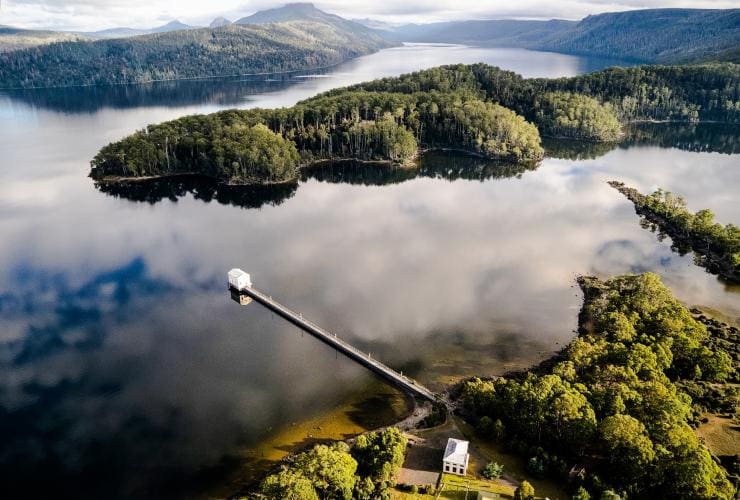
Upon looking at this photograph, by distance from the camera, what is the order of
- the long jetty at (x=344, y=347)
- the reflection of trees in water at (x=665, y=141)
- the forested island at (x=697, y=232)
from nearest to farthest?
the long jetty at (x=344, y=347), the forested island at (x=697, y=232), the reflection of trees in water at (x=665, y=141)

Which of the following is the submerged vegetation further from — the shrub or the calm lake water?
the shrub

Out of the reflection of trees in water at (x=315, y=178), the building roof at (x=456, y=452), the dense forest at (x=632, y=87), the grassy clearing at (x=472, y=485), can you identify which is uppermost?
the dense forest at (x=632, y=87)

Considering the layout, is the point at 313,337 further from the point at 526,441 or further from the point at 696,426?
the point at 696,426

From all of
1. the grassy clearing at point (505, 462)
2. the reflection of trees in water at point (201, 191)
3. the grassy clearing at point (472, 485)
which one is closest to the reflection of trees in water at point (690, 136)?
the reflection of trees in water at point (201, 191)

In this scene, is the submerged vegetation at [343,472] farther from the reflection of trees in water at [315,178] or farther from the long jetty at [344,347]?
the reflection of trees in water at [315,178]

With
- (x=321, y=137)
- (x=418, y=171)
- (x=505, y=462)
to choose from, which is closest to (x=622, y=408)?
(x=505, y=462)

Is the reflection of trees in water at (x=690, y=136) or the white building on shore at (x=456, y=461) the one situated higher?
the reflection of trees in water at (x=690, y=136)

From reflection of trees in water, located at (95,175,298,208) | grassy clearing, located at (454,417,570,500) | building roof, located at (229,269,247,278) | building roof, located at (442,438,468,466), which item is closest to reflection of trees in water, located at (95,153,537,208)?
reflection of trees in water, located at (95,175,298,208)

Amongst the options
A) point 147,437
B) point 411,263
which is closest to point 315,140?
point 411,263
